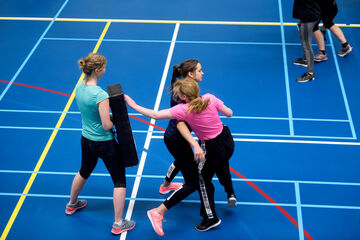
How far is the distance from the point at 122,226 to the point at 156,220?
0.39 metres

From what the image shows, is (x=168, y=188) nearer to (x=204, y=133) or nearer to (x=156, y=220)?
(x=156, y=220)

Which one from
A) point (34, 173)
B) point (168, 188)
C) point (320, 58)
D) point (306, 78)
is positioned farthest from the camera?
point (320, 58)

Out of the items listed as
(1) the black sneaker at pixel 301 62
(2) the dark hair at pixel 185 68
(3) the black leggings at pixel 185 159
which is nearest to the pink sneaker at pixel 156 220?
(3) the black leggings at pixel 185 159

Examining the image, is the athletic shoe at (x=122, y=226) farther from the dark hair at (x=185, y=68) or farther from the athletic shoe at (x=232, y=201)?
the dark hair at (x=185, y=68)

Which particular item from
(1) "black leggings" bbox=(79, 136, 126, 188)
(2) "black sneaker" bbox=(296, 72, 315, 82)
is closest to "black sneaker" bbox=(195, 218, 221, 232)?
(1) "black leggings" bbox=(79, 136, 126, 188)

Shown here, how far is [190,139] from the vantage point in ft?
Result: 14.7

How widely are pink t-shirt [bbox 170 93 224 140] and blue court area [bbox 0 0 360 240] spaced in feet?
3.95

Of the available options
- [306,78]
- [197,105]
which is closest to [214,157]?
[197,105]

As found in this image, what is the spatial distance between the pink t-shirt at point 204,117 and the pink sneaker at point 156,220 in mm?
1044

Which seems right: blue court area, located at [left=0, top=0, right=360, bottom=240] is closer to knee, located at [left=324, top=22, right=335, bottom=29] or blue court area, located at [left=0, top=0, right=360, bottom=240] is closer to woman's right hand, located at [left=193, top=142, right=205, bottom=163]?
knee, located at [left=324, top=22, right=335, bottom=29]

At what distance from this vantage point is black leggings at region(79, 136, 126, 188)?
4758 millimetres

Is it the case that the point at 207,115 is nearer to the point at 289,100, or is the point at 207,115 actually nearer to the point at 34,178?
the point at 34,178

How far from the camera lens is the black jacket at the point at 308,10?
7.32m

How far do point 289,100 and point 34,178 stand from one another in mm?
3992
